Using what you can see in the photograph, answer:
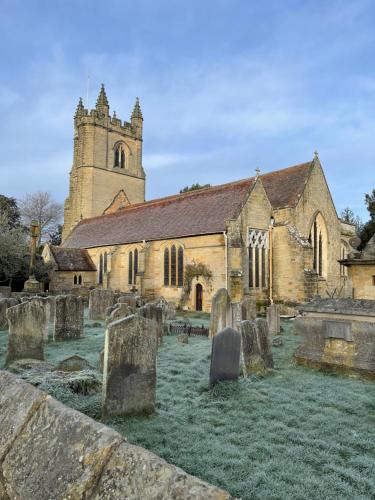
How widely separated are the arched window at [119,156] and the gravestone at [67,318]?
34263 mm

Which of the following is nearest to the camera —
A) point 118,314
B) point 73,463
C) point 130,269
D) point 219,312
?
point 73,463

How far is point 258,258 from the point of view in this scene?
72.5ft

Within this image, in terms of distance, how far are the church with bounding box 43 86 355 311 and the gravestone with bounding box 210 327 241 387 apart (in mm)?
12833

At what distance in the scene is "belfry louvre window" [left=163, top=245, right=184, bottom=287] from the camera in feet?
75.9

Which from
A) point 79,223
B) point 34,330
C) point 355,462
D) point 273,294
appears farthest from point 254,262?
point 79,223

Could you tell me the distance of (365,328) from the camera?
6.98 metres

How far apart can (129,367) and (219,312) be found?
240 inches

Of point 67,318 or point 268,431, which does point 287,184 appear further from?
point 268,431

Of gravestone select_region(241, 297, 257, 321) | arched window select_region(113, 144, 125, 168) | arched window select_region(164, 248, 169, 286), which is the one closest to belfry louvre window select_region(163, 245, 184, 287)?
arched window select_region(164, 248, 169, 286)

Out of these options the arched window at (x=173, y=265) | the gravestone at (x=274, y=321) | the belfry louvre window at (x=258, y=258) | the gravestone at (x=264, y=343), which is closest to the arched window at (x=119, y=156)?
the arched window at (x=173, y=265)

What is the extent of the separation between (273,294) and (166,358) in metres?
14.9

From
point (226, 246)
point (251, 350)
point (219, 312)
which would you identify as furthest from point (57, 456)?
point (226, 246)

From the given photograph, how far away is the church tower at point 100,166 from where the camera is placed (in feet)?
132

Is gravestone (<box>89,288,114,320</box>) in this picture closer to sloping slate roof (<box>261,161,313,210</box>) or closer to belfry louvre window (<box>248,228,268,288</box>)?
belfry louvre window (<box>248,228,268,288</box>)
